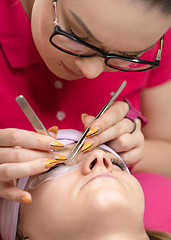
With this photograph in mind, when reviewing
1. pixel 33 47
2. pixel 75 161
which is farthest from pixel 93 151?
pixel 33 47

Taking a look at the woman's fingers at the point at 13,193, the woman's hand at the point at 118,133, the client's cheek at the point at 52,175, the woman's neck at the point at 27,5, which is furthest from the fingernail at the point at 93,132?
the woman's neck at the point at 27,5

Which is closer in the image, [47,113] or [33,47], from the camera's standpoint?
[33,47]

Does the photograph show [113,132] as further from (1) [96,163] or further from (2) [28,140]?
(2) [28,140]

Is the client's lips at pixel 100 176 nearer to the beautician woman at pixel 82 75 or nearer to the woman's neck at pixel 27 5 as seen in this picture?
the beautician woman at pixel 82 75

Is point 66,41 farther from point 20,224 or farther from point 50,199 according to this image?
point 20,224

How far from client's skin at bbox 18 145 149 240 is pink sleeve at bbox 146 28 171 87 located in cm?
64

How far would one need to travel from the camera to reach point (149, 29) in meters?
0.78

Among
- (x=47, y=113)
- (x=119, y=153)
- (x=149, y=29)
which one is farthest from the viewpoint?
(x=47, y=113)

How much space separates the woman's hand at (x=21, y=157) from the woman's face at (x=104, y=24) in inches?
8.8

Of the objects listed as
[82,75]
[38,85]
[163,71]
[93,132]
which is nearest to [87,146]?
[93,132]

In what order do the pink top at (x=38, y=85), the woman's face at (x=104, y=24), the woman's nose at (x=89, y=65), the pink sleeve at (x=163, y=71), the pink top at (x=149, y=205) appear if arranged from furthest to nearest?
1. the pink sleeve at (x=163, y=71)
2. the pink top at (x=38, y=85)
3. the pink top at (x=149, y=205)
4. the woman's nose at (x=89, y=65)
5. the woman's face at (x=104, y=24)

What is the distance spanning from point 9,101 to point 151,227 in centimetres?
66

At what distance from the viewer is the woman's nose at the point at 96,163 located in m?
0.90

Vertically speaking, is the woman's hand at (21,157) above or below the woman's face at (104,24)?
below
